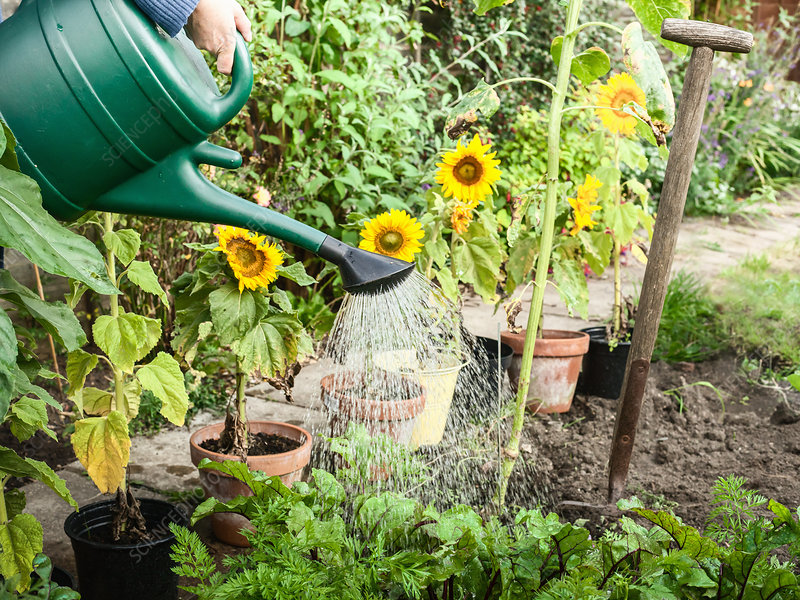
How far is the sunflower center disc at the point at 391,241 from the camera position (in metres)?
1.99

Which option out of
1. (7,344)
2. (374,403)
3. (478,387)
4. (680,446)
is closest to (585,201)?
(478,387)

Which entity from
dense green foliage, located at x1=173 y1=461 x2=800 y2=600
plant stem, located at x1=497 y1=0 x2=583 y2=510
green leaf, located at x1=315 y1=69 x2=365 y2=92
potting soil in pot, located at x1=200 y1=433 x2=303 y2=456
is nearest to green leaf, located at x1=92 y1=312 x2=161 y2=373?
dense green foliage, located at x1=173 y1=461 x2=800 y2=600

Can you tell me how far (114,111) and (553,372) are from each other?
2.06m

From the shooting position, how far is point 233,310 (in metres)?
1.68

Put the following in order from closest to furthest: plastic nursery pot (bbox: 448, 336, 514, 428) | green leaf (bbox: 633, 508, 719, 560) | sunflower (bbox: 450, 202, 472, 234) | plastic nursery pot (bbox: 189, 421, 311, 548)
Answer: green leaf (bbox: 633, 508, 719, 560)
plastic nursery pot (bbox: 189, 421, 311, 548)
sunflower (bbox: 450, 202, 472, 234)
plastic nursery pot (bbox: 448, 336, 514, 428)

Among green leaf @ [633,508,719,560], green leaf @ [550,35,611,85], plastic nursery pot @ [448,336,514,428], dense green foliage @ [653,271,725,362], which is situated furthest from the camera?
dense green foliage @ [653,271,725,362]

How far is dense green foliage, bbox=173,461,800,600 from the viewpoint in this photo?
961 mm

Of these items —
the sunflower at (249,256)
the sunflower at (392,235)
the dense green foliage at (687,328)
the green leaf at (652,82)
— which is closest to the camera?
the green leaf at (652,82)

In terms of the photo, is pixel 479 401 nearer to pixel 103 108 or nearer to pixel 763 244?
pixel 103 108

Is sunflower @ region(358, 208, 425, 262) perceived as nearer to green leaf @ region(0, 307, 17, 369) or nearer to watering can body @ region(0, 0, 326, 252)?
watering can body @ region(0, 0, 326, 252)

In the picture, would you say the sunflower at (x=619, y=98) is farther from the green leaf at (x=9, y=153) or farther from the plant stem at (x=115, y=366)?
the green leaf at (x=9, y=153)

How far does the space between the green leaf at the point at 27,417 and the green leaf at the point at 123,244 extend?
324 millimetres

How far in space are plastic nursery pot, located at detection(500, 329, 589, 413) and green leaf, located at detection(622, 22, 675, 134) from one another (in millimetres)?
1184

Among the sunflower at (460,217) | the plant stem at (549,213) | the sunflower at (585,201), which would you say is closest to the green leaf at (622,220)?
the sunflower at (585,201)
